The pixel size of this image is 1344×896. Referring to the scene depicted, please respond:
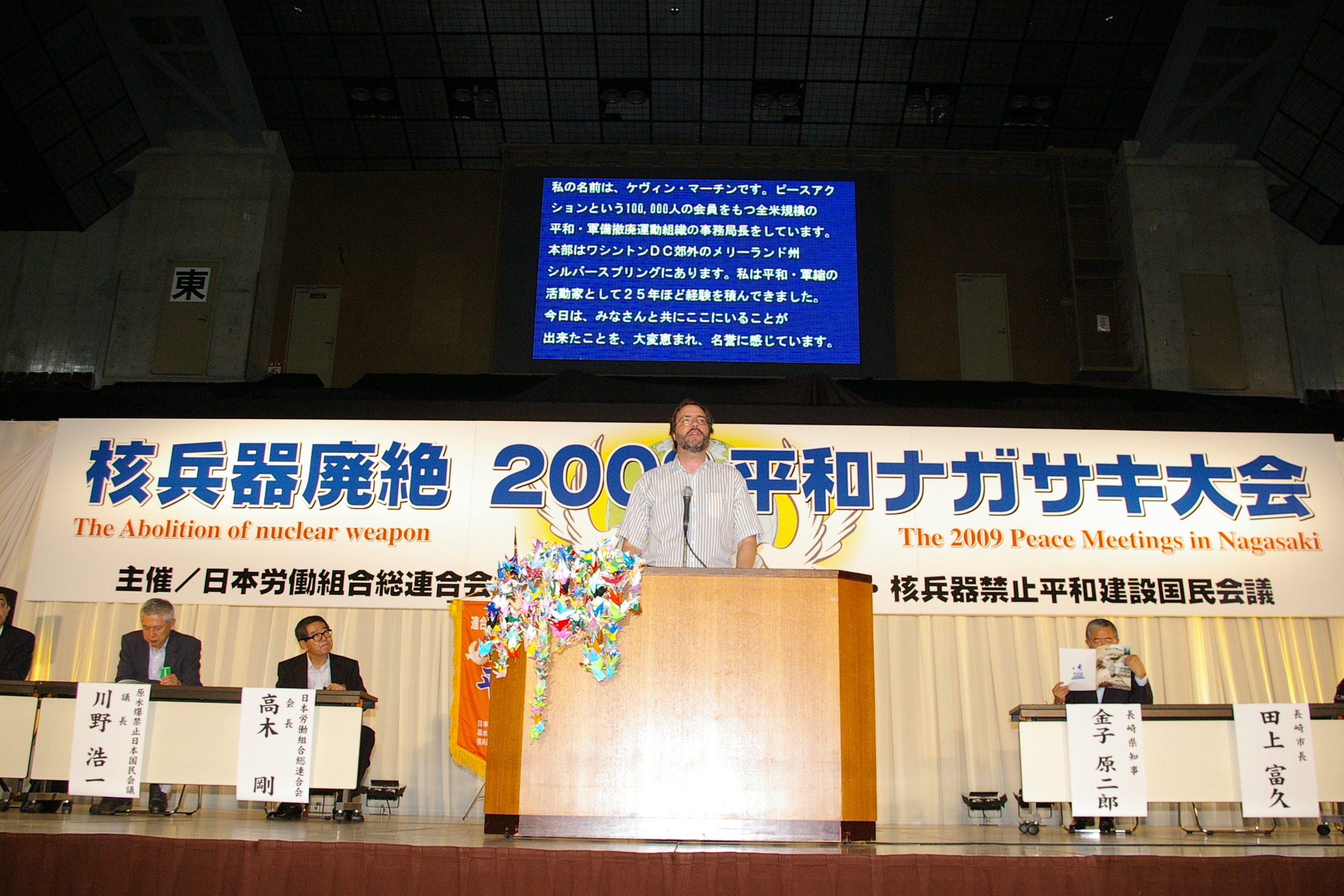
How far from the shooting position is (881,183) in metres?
7.36

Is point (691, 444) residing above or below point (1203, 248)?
below

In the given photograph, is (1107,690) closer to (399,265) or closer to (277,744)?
(277,744)

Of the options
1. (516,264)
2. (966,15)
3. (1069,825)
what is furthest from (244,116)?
(1069,825)

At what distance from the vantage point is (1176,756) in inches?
177

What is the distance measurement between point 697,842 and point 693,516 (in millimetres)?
1280

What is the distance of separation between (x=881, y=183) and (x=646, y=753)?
557 centimetres

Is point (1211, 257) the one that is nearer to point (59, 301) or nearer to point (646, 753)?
point (646, 753)

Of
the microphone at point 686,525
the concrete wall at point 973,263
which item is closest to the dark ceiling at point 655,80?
the concrete wall at point 973,263

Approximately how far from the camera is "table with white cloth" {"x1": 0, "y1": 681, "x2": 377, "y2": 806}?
4.47m

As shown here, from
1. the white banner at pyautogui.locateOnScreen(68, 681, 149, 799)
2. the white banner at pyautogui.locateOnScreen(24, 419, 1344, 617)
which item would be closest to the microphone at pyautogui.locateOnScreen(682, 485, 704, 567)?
the white banner at pyautogui.locateOnScreen(24, 419, 1344, 617)

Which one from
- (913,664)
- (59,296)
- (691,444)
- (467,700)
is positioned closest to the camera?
(691,444)

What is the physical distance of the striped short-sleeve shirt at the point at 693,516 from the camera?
149 inches

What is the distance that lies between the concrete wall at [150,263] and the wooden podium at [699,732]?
597 cm

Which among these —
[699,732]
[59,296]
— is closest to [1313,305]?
[699,732]
